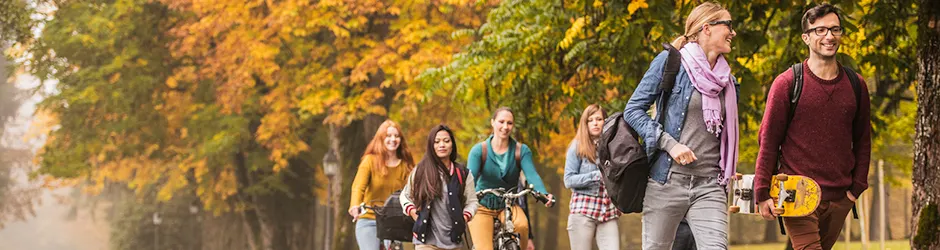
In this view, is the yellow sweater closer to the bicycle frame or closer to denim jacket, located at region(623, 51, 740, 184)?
the bicycle frame

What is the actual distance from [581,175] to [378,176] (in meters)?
2.21

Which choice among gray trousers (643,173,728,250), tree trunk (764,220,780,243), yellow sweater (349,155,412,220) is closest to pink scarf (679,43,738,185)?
gray trousers (643,173,728,250)

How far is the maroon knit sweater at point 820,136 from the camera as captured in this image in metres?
6.02

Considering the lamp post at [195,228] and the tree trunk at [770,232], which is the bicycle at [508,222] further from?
the tree trunk at [770,232]

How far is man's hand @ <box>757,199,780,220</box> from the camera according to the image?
6.09 meters

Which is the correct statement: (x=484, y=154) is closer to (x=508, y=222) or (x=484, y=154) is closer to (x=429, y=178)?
(x=508, y=222)

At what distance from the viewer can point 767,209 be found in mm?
6113

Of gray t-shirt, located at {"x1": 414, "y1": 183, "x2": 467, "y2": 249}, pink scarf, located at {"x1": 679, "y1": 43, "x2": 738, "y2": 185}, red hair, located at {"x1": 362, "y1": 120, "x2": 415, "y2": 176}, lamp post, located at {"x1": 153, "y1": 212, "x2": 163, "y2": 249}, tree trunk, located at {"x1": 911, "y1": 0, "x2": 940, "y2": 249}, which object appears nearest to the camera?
pink scarf, located at {"x1": 679, "y1": 43, "x2": 738, "y2": 185}

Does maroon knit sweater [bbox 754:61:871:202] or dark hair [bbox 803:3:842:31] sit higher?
dark hair [bbox 803:3:842:31]

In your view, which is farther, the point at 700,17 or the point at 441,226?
the point at 441,226

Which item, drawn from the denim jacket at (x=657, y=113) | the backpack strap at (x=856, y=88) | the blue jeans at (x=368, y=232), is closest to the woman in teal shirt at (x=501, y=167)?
the blue jeans at (x=368, y=232)

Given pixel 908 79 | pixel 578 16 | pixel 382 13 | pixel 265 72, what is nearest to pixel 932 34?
pixel 908 79

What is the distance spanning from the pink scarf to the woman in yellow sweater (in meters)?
5.74


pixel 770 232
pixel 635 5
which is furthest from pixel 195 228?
pixel 635 5
